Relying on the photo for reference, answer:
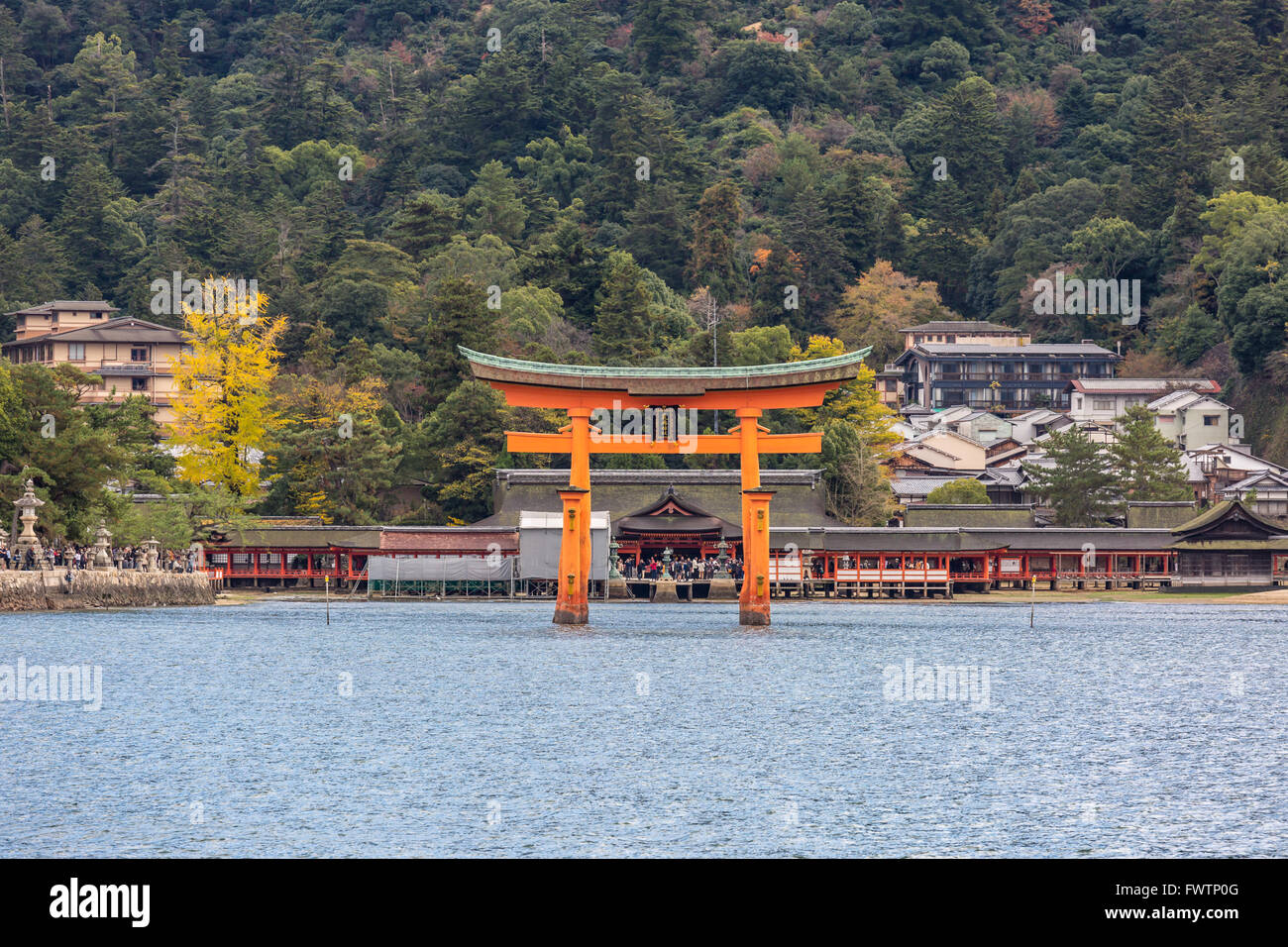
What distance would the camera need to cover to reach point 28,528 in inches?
2044

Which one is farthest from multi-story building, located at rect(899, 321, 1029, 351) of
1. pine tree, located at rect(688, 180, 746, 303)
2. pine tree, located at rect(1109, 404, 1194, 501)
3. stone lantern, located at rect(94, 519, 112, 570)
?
stone lantern, located at rect(94, 519, 112, 570)

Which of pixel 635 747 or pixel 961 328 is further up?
pixel 961 328

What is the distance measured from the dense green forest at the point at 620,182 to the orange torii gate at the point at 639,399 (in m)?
24.1

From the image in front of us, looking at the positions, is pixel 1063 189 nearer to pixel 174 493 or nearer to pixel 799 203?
pixel 799 203

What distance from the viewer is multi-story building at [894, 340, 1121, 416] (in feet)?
369

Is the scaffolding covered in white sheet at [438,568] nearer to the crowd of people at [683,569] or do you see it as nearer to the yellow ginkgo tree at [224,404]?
the crowd of people at [683,569]

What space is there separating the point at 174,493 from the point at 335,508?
7.50 metres

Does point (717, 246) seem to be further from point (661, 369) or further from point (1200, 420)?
point (661, 369)

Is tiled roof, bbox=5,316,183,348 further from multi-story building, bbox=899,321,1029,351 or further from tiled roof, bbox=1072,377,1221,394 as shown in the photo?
tiled roof, bbox=1072,377,1221,394

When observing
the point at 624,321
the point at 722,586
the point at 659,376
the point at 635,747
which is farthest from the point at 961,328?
the point at 635,747

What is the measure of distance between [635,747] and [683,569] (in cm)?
4252

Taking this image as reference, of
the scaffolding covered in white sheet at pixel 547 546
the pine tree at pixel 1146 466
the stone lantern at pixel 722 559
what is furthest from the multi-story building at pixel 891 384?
the scaffolding covered in white sheet at pixel 547 546
